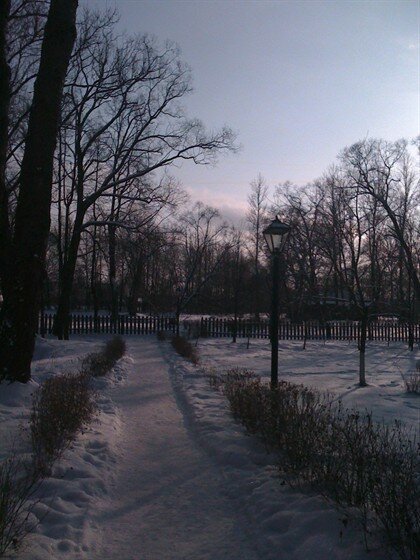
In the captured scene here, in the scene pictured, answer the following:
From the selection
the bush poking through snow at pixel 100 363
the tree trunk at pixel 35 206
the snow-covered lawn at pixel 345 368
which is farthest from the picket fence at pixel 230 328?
the tree trunk at pixel 35 206

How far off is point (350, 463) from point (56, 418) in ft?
11.3

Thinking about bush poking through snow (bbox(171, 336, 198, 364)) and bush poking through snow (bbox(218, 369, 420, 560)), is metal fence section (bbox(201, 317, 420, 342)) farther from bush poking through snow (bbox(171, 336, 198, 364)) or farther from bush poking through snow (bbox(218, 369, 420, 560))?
bush poking through snow (bbox(218, 369, 420, 560))

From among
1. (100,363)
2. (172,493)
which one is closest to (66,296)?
(100,363)

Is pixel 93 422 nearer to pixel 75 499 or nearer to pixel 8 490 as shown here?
pixel 75 499

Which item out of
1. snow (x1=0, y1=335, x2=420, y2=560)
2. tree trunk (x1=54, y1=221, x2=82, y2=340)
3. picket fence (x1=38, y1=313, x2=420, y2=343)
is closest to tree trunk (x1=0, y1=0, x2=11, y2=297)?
snow (x1=0, y1=335, x2=420, y2=560)

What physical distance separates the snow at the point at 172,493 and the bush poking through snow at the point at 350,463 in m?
0.17

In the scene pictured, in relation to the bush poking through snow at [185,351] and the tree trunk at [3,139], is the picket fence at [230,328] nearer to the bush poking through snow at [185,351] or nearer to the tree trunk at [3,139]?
the bush poking through snow at [185,351]

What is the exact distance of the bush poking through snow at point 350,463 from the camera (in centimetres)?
337

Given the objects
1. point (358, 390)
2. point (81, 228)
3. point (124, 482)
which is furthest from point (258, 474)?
point (81, 228)

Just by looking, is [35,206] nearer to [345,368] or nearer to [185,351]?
[185,351]

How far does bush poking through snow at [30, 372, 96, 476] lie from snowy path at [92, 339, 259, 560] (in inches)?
26.2

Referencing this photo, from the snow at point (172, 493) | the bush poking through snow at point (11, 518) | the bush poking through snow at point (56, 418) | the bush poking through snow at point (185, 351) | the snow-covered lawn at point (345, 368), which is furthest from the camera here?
the bush poking through snow at point (185, 351)

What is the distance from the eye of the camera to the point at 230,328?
102ft

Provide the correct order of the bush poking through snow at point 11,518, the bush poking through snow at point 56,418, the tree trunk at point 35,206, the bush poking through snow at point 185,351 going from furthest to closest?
the bush poking through snow at point 185,351
the tree trunk at point 35,206
the bush poking through snow at point 56,418
the bush poking through snow at point 11,518
